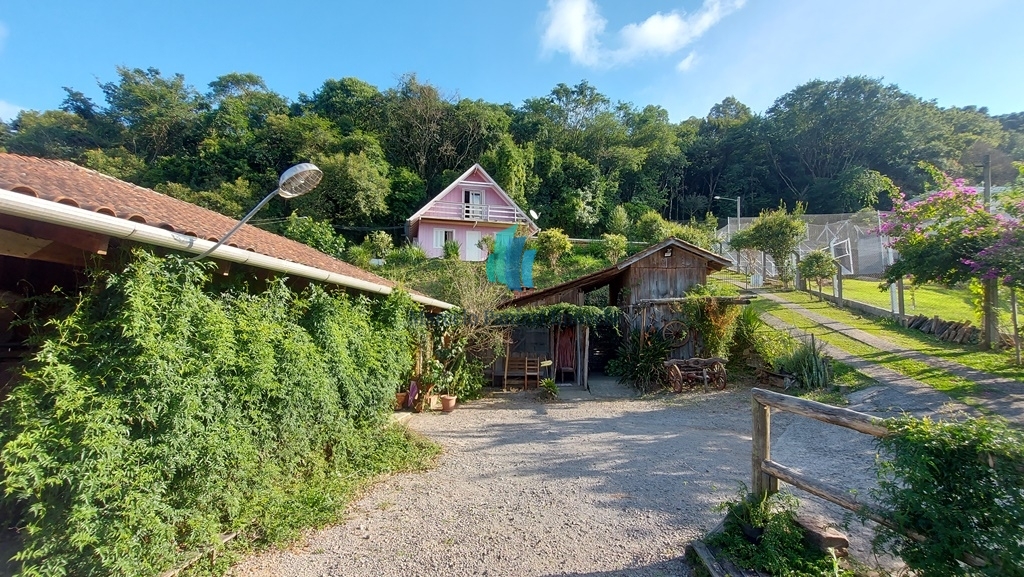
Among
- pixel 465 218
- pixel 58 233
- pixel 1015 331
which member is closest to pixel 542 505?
pixel 58 233

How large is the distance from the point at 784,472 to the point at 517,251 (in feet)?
61.2

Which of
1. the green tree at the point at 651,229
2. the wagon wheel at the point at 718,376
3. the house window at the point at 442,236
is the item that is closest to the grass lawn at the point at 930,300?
the wagon wheel at the point at 718,376

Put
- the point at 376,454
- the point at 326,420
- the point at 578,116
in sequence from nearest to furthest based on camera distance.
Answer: the point at 326,420
the point at 376,454
the point at 578,116

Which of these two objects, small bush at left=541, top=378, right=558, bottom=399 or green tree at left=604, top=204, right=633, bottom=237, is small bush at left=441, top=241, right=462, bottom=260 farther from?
small bush at left=541, top=378, right=558, bottom=399

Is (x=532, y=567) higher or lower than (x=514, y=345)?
lower

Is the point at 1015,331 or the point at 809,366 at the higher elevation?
the point at 1015,331

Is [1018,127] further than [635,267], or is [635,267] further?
[1018,127]

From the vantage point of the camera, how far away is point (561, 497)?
14.9 ft

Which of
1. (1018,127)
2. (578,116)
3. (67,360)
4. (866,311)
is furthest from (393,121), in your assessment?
(1018,127)

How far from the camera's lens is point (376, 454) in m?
5.52

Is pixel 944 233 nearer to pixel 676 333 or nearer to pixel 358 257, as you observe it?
pixel 676 333

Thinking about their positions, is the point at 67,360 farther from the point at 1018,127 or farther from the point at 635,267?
the point at 1018,127

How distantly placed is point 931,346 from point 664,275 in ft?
22.9

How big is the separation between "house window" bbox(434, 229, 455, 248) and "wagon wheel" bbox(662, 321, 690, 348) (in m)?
17.2
